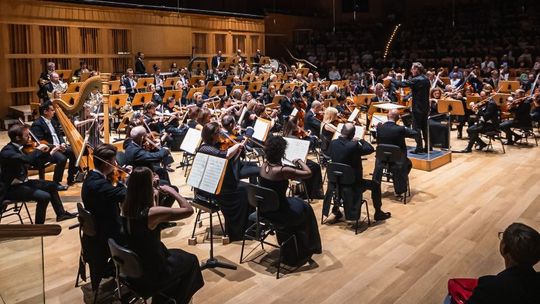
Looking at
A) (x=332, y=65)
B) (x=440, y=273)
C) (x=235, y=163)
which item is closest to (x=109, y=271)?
(x=235, y=163)

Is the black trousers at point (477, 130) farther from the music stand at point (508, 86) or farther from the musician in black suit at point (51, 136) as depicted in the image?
the musician in black suit at point (51, 136)

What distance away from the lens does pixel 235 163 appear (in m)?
5.95

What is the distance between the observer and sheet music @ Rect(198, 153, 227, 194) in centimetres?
489

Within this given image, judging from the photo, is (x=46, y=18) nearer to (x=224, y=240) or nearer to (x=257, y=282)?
(x=224, y=240)

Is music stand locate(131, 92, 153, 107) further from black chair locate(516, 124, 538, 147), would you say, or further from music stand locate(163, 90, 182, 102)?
black chair locate(516, 124, 538, 147)

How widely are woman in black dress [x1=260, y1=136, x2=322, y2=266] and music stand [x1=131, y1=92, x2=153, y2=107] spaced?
257 inches

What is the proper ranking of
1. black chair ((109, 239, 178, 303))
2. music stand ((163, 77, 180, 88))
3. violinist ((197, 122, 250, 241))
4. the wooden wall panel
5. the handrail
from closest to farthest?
the handrail → black chair ((109, 239, 178, 303)) → violinist ((197, 122, 250, 241)) → music stand ((163, 77, 180, 88)) → the wooden wall panel

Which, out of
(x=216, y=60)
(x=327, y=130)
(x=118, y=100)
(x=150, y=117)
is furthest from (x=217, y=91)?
(x=216, y=60)

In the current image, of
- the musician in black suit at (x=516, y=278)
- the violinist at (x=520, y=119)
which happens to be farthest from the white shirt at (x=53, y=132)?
the violinist at (x=520, y=119)

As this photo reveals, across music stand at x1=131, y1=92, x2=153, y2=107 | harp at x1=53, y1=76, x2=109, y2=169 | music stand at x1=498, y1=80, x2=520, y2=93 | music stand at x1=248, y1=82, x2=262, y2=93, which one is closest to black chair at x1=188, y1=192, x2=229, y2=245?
harp at x1=53, y1=76, x2=109, y2=169

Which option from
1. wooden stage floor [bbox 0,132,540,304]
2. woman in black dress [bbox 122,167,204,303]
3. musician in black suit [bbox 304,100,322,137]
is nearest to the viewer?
woman in black dress [bbox 122,167,204,303]

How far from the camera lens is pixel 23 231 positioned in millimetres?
2768

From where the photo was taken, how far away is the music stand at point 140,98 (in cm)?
1085

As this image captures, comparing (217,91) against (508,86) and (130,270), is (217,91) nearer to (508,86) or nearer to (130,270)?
(508,86)
